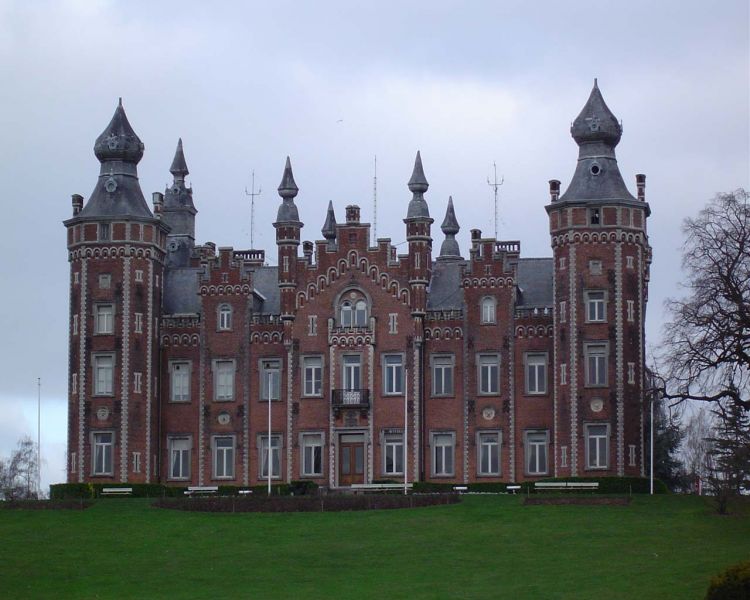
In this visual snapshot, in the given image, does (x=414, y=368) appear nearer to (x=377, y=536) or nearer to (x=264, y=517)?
(x=264, y=517)

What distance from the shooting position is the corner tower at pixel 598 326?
84.6m

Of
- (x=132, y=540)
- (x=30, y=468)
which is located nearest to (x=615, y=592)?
(x=132, y=540)

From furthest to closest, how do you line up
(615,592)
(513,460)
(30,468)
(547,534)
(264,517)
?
(30,468), (513,460), (264,517), (547,534), (615,592)

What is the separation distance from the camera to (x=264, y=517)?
71250 mm

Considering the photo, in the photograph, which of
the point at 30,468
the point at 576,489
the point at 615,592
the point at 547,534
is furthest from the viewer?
the point at 30,468

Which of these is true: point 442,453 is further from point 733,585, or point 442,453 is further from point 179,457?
point 733,585

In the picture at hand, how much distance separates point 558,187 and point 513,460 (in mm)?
14037

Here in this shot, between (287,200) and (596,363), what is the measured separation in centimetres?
1867

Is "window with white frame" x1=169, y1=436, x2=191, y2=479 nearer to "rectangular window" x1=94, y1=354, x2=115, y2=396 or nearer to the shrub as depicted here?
"rectangular window" x1=94, y1=354, x2=115, y2=396

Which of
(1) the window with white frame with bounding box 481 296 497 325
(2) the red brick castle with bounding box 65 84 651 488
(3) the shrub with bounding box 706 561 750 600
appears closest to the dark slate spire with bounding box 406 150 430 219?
(2) the red brick castle with bounding box 65 84 651 488

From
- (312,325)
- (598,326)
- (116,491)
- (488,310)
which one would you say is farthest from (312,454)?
(598,326)

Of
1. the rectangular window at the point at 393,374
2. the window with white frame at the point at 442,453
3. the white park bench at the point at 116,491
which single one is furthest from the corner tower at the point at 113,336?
the window with white frame at the point at 442,453

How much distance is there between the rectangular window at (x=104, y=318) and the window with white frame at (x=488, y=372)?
62.3 feet

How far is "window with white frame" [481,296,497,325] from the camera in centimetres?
→ 8988
